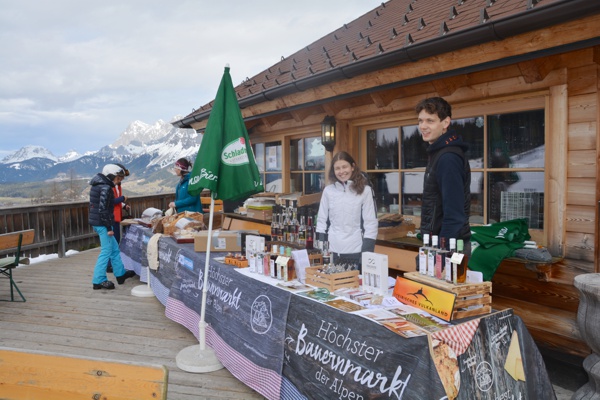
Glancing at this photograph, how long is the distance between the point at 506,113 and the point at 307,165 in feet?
10.9

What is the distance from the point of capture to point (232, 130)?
3.56 meters

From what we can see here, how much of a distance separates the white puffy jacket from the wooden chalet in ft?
2.94

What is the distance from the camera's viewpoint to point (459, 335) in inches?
81.6

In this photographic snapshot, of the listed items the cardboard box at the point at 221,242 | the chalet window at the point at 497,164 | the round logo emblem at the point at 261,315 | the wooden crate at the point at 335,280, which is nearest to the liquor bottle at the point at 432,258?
the wooden crate at the point at 335,280

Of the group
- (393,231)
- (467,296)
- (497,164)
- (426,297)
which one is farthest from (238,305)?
(497,164)

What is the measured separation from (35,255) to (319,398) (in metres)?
8.94

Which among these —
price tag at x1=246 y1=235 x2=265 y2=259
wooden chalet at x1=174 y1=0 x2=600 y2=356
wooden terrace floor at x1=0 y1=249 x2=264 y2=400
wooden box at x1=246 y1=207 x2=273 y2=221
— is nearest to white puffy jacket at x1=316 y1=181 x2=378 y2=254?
price tag at x1=246 y1=235 x2=265 y2=259

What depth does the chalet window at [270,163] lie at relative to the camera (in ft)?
24.1

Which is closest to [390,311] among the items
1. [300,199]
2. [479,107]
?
[479,107]

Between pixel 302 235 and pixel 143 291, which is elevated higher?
pixel 302 235

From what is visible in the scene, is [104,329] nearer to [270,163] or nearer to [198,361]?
[198,361]

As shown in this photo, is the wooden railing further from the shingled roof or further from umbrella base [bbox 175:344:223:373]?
umbrella base [bbox 175:344:223:373]

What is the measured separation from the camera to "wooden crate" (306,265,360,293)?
286 centimetres

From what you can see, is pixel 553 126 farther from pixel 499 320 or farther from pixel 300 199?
pixel 300 199
